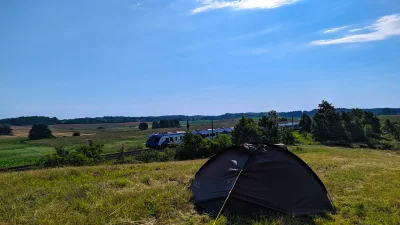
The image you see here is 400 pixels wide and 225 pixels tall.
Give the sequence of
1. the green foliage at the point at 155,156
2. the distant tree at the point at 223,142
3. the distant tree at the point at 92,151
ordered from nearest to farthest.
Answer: the distant tree at the point at 92,151 < the green foliage at the point at 155,156 < the distant tree at the point at 223,142

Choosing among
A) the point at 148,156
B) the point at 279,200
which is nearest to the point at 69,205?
the point at 279,200

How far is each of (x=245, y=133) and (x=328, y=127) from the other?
100ft

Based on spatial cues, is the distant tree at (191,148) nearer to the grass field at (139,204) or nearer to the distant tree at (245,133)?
the distant tree at (245,133)

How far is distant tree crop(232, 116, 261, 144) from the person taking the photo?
140 ft

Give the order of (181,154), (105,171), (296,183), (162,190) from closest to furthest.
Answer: (296,183) → (162,190) → (105,171) → (181,154)

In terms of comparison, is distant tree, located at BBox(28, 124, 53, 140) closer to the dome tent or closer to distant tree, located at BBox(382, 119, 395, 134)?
the dome tent

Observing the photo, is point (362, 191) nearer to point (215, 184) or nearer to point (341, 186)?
point (341, 186)

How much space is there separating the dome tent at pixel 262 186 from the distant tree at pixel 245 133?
34.5 metres

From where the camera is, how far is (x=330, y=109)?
68.4 meters

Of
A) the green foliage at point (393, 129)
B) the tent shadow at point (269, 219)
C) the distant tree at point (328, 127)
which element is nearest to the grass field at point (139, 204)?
the tent shadow at point (269, 219)

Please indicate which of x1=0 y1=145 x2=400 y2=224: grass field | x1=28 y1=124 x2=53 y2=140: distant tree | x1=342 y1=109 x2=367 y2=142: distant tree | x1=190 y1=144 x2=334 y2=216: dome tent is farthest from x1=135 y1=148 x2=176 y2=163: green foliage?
x1=28 y1=124 x2=53 y2=140: distant tree

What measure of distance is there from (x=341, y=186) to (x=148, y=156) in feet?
80.5

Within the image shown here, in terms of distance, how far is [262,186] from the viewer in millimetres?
7352

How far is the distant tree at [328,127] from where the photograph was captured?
6266 cm
